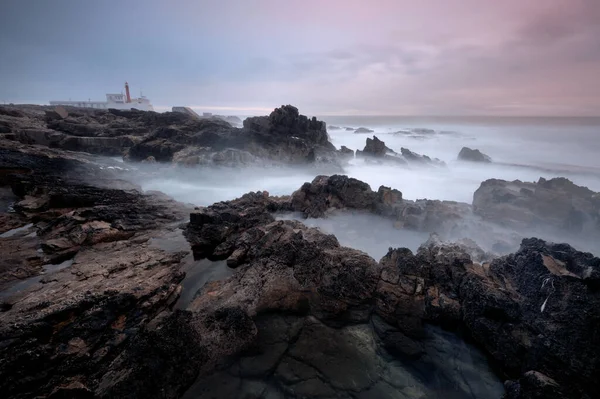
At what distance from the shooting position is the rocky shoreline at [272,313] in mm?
3959

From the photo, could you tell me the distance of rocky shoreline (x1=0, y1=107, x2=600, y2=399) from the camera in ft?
13.0

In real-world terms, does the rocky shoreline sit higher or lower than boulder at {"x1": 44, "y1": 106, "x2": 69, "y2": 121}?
lower

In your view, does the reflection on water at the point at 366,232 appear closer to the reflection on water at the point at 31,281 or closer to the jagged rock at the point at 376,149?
the reflection on water at the point at 31,281

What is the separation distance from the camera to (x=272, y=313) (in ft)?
17.8

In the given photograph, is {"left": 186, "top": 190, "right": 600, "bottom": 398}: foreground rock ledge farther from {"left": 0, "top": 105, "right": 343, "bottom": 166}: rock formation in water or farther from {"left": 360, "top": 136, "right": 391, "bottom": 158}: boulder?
{"left": 360, "top": 136, "right": 391, "bottom": 158}: boulder

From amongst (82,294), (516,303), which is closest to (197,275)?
(82,294)

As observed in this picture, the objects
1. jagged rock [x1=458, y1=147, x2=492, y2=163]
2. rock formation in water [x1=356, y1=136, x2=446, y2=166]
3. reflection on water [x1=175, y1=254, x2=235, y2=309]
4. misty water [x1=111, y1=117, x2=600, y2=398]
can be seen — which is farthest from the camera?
jagged rock [x1=458, y1=147, x2=492, y2=163]

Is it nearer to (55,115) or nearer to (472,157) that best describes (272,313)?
(472,157)

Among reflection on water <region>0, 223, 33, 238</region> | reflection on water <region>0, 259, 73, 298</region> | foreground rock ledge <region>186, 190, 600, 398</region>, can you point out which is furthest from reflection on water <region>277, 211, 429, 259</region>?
reflection on water <region>0, 223, 33, 238</region>

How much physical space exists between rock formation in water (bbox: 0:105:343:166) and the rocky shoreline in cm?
1300

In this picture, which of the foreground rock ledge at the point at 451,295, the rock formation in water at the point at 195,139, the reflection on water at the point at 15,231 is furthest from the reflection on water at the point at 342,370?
the rock formation in water at the point at 195,139

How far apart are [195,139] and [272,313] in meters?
21.5

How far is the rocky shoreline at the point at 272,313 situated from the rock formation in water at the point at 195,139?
12995mm

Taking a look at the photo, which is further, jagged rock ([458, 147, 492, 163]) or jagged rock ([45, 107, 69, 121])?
jagged rock ([458, 147, 492, 163])
